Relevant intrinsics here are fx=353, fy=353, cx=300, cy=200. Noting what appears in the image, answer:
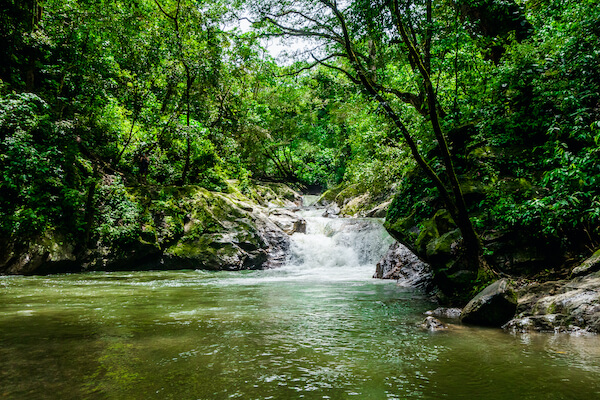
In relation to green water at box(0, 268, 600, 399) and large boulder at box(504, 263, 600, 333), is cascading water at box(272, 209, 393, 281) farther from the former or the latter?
large boulder at box(504, 263, 600, 333)

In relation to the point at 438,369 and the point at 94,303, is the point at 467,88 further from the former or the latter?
the point at 94,303

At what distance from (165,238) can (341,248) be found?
22.9 feet

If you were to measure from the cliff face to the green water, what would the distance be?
5128 mm

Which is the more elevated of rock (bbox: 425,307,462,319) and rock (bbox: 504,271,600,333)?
rock (bbox: 504,271,600,333)

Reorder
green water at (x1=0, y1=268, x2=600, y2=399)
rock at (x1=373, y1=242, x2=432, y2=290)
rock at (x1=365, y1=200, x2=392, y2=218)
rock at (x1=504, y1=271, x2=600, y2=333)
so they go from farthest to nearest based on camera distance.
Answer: rock at (x1=365, y1=200, x2=392, y2=218)
rock at (x1=373, y1=242, x2=432, y2=290)
rock at (x1=504, y1=271, x2=600, y2=333)
green water at (x1=0, y1=268, x2=600, y2=399)

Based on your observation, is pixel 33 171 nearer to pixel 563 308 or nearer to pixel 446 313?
pixel 446 313

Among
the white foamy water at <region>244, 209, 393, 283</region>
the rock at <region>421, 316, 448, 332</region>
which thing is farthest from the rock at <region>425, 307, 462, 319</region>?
the white foamy water at <region>244, 209, 393, 283</region>

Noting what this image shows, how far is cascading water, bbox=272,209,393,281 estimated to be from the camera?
1391cm

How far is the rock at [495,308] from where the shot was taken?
4688 millimetres

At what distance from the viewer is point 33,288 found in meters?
7.80

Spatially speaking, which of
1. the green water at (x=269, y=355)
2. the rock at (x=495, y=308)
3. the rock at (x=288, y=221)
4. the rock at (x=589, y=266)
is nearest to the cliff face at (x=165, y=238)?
the rock at (x=288, y=221)

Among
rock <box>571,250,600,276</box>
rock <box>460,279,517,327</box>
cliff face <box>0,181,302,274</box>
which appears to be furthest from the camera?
cliff face <box>0,181,302,274</box>

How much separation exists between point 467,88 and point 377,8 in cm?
307

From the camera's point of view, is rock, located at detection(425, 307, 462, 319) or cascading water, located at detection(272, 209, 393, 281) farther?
cascading water, located at detection(272, 209, 393, 281)
